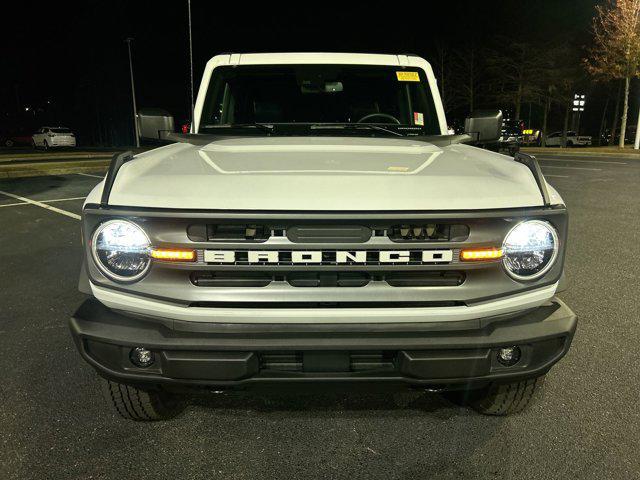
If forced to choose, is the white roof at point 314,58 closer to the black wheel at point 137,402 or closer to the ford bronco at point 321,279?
the ford bronco at point 321,279

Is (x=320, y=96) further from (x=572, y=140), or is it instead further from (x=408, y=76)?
(x=572, y=140)

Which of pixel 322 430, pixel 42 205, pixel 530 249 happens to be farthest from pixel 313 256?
pixel 42 205

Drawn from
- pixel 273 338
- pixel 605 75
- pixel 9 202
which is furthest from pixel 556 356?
pixel 605 75

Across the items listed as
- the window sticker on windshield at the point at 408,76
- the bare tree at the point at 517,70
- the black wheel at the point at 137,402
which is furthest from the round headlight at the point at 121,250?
the bare tree at the point at 517,70

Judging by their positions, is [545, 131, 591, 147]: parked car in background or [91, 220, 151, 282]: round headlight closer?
[91, 220, 151, 282]: round headlight

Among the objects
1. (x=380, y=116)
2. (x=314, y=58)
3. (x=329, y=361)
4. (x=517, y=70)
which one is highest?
(x=517, y=70)

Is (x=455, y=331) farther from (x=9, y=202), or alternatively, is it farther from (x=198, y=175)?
(x=9, y=202)

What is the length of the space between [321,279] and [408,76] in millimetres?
2352

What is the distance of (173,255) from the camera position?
6.54 feet

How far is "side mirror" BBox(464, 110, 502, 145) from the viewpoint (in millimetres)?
3434

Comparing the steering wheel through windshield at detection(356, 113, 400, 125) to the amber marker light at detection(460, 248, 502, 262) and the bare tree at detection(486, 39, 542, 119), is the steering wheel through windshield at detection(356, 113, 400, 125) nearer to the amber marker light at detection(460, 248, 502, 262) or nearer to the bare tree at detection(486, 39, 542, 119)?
the amber marker light at detection(460, 248, 502, 262)

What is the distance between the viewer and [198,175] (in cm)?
213

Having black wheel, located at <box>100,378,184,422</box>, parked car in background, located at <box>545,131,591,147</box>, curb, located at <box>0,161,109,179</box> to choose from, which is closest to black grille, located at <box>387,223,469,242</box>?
black wheel, located at <box>100,378,184,422</box>

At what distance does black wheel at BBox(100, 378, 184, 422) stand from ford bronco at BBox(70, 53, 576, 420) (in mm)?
360
